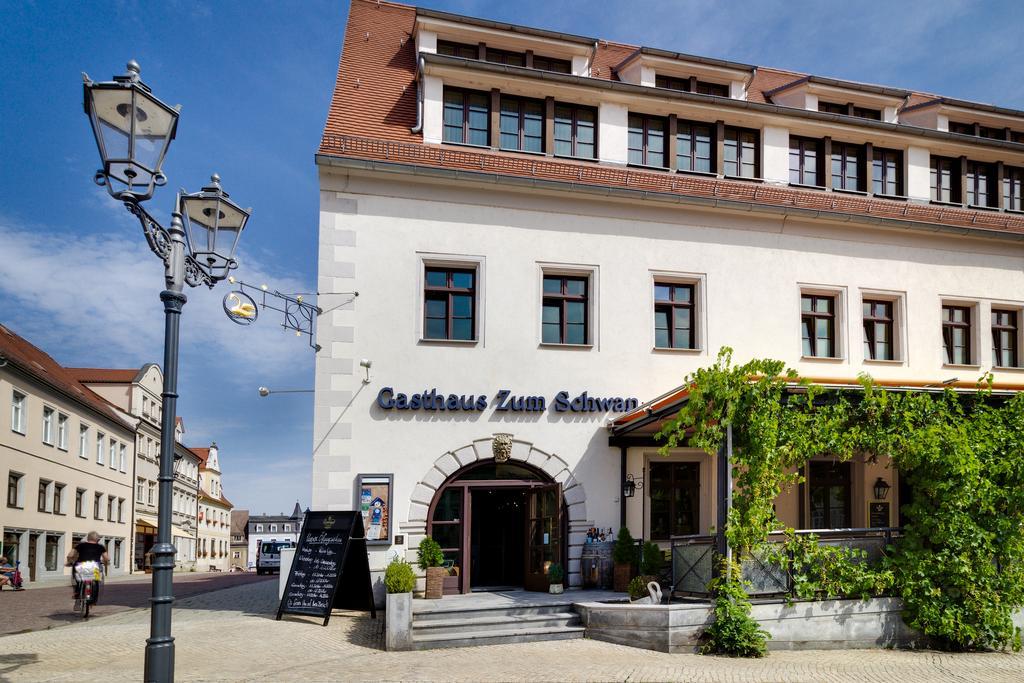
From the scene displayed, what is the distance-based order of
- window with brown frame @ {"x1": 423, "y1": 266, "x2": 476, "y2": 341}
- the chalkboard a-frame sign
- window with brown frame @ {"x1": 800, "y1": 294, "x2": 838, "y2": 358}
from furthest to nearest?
window with brown frame @ {"x1": 800, "y1": 294, "x2": 838, "y2": 358}, window with brown frame @ {"x1": 423, "y1": 266, "x2": 476, "y2": 341}, the chalkboard a-frame sign

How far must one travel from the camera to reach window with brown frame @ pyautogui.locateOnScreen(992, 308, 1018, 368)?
19422 millimetres

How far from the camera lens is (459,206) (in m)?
16.3

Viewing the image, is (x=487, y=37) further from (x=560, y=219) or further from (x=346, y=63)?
(x=560, y=219)

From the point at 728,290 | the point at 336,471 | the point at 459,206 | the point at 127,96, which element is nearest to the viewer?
the point at 127,96

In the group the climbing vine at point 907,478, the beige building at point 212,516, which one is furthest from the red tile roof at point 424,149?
the beige building at point 212,516

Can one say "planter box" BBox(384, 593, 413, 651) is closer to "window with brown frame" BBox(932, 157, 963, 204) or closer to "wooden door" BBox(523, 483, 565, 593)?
"wooden door" BBox(523, 483, 565, 593)

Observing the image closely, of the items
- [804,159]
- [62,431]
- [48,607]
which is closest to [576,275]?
[804,159]

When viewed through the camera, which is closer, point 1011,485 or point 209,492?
point 1011,485

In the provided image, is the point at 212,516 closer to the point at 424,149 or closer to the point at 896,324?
the point at 424,149

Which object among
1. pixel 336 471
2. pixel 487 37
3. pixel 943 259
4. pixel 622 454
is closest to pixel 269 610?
pixel 336 471

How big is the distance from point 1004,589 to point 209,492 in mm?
74015

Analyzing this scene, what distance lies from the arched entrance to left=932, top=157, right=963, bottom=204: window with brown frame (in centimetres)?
1147

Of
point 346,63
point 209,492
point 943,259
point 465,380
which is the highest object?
point 346,63

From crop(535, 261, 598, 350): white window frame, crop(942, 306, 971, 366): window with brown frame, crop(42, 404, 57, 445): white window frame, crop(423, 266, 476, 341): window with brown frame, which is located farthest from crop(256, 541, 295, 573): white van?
crop(942, 306, 971, 366): window with brown frame
